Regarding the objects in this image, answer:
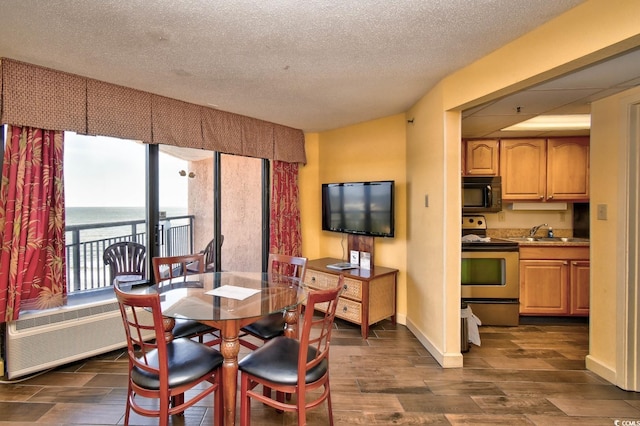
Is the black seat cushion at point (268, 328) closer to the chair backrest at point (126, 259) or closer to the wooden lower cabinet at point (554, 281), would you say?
the chair backrest at point (126, 259)

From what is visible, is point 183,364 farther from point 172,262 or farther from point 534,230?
point 534,230

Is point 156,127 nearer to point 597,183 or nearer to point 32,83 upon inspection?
point 32,83

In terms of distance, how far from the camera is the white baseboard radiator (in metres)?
2.30

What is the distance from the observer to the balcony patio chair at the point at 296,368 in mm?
1516

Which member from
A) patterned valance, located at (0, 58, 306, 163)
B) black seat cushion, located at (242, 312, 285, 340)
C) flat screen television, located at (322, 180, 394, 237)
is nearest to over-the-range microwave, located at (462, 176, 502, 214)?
flat screen television, located at (322, 180, 394, 237)

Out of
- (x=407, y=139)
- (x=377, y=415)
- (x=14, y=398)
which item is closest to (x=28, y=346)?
(x=14, y=398)

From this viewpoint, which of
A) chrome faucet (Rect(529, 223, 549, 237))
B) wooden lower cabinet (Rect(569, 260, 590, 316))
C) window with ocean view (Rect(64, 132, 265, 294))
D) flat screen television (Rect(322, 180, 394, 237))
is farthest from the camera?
chrome faucet (Rect(529, 223, 549, 237))

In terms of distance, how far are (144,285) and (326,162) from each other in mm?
2711

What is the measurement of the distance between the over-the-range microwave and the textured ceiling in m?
1.54

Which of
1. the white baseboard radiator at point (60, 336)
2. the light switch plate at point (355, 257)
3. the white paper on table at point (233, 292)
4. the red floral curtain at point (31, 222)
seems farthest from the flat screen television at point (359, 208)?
the red floral curtain at point (31, 222)

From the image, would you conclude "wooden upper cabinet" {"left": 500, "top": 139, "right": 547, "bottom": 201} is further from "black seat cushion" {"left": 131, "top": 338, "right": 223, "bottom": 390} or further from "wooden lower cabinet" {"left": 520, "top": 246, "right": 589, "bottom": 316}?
"black seat cushion" {"left": 131, "top": 338, "right": 223, "bottom": 390}

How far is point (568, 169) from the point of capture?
378 cm

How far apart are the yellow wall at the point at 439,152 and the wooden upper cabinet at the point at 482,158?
0.96 m

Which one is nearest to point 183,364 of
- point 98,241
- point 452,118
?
point 452,118
